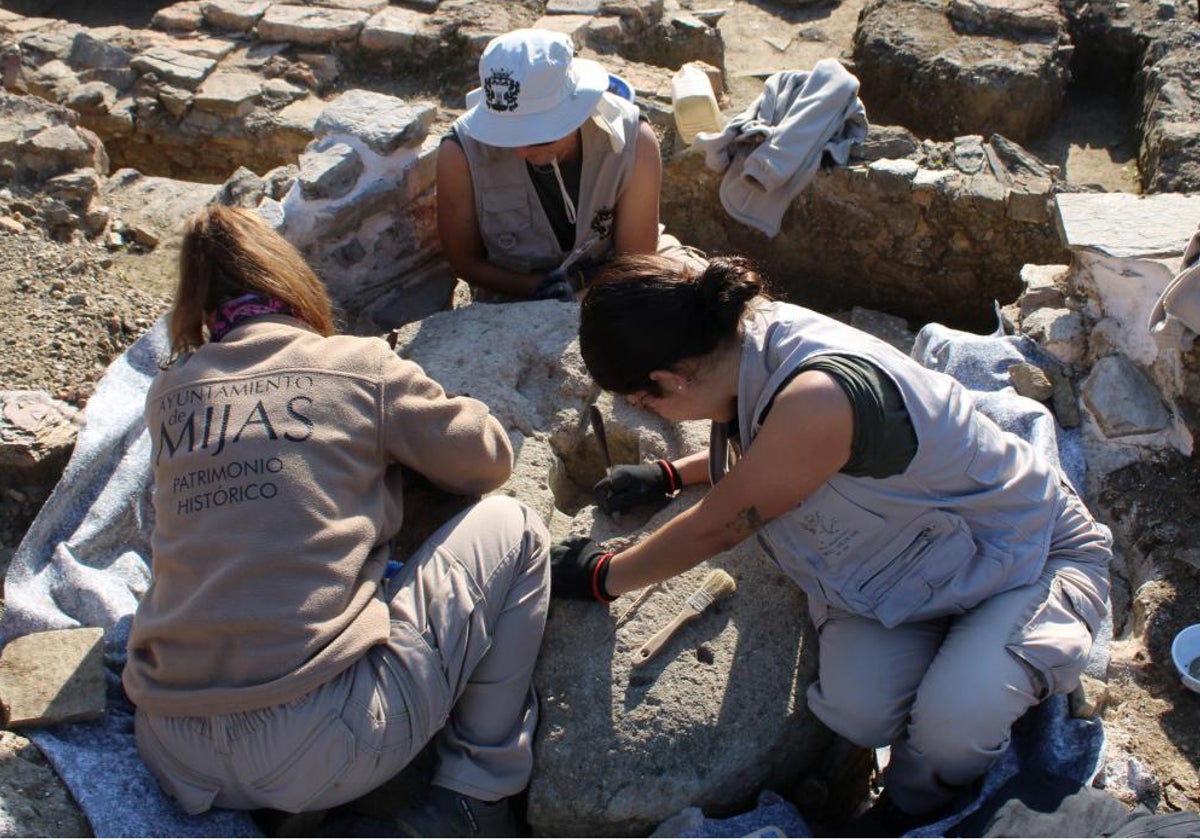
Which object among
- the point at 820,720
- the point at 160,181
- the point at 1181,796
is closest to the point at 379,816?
the point at 820,720

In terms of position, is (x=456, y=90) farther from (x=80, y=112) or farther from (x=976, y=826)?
(x=976, y=826)

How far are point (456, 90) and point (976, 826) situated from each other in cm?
477

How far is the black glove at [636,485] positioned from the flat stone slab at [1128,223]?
63.6 inches

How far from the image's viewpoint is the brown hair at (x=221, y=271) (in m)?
2.44

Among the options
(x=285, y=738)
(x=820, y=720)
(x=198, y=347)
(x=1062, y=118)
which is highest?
(x=198, y=347)

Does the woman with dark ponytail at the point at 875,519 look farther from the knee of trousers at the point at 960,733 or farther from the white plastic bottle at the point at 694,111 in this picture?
the white plastic bottle at the point at 694,111

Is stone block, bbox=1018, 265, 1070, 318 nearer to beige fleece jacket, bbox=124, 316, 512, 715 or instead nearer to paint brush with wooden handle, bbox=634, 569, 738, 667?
paint brush with wooden handle, bbox=634, 569, 738, 667

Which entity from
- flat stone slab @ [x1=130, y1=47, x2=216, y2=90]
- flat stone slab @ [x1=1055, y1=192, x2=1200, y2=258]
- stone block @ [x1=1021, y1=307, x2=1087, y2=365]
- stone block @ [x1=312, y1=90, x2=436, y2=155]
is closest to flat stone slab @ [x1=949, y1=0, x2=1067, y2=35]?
flat stone slab @ [x1=1055, y1=192, x2=1200, y2=258]

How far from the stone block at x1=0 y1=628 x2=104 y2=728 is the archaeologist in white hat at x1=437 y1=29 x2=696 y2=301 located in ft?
6.13

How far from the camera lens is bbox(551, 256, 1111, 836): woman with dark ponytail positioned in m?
2.22

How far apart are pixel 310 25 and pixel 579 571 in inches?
179

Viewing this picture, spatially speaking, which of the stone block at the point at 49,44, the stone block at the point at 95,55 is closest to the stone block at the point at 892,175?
the stone block at the point at 95,55

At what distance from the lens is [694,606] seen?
2738 mm

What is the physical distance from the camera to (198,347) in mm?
2469
